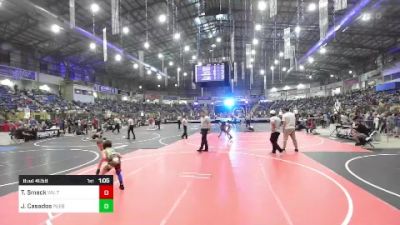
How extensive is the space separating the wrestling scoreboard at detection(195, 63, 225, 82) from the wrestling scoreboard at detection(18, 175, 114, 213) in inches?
700

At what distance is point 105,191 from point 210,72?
18.1m

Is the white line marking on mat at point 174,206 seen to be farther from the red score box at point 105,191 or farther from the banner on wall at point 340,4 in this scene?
the banner on wall at point 340,4

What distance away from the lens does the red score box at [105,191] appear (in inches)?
115

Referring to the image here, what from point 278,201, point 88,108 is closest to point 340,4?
point 278,201

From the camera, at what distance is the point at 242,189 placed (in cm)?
646

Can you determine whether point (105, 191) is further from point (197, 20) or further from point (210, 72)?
point (197, 20)

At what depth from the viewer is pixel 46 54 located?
3631 cm

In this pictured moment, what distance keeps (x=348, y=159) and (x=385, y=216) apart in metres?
5.60

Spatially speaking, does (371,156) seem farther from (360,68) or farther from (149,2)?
(360,68)

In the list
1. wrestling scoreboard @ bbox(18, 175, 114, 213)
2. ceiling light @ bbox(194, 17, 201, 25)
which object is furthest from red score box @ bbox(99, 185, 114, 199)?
ceiling light @ bbox(194, 17, 201, 25)

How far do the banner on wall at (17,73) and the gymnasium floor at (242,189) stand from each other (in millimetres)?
24940

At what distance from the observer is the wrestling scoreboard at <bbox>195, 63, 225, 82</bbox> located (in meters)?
20.3

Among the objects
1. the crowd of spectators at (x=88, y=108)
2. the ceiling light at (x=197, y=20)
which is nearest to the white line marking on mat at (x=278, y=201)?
the crowd of spectators at (x=88, y=108)

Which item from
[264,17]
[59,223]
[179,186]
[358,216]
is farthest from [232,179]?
[264,17]
